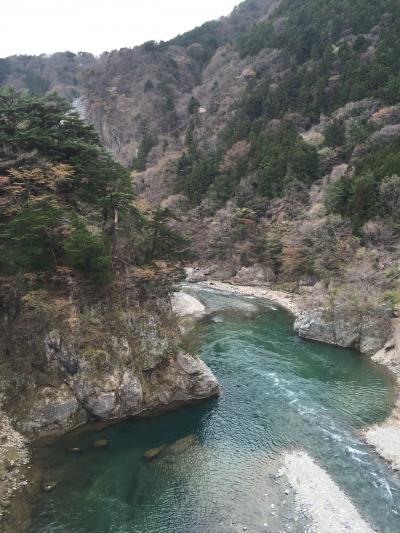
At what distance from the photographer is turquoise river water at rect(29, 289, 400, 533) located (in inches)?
500

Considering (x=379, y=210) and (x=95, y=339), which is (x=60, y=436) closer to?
A: (x=95, y=339)

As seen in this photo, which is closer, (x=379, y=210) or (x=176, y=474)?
(x=176, y=474)

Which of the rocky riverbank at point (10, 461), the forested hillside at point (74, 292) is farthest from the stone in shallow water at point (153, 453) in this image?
the rocky riverbank at point (10, 461)

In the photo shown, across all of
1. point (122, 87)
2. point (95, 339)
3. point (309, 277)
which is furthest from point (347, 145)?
point (122, 87)

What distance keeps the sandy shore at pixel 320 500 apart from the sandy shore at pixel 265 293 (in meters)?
21.1

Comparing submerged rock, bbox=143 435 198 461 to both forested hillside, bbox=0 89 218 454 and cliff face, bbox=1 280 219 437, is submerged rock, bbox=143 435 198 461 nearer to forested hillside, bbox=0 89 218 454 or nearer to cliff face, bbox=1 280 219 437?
cliff face, bbox=1 280 219 437

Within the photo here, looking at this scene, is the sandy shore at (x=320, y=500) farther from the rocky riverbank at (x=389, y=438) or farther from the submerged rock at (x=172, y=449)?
the submerged rock at (x=172, y=449)

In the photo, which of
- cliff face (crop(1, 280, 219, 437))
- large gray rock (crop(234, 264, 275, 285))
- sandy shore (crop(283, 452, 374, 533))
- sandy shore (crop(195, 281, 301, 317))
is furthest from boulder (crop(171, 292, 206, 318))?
sandy shore (crop(283, 452, 374, 533))

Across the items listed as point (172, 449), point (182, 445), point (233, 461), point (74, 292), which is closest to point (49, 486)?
point (172, 449)

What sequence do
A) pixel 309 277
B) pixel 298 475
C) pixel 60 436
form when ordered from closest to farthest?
1. pixel 298 475
2. pixel 60 436
3. pixel 309 277

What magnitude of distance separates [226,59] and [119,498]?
104857 mm

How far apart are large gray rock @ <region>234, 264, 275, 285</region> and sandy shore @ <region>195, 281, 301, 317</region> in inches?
53.8

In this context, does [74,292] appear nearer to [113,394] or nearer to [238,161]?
[113,394]

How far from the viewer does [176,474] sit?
1475 cm
